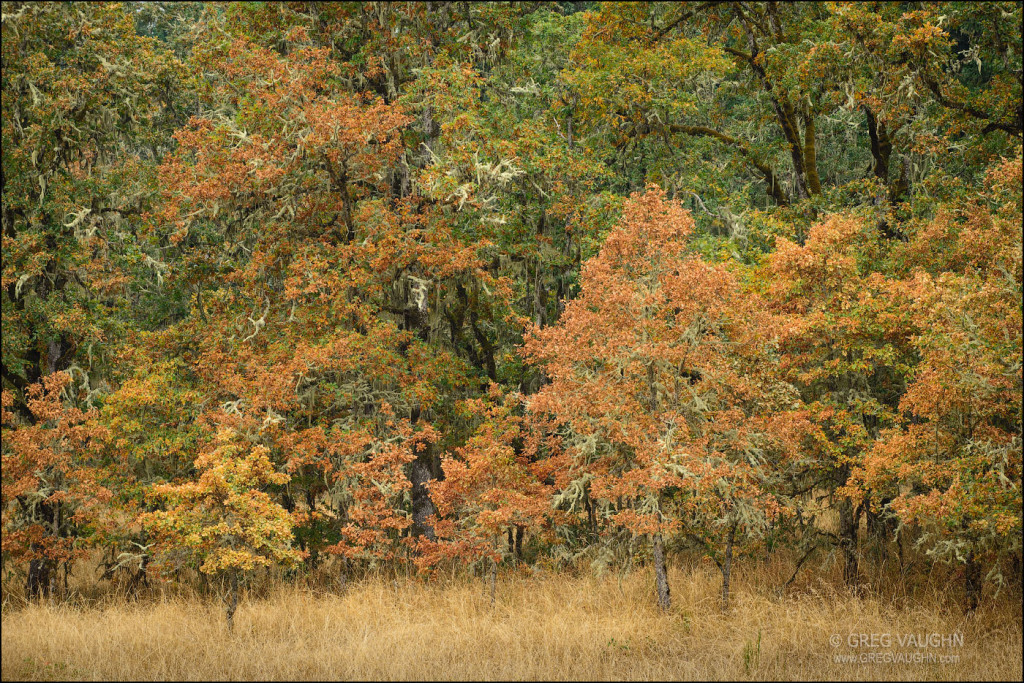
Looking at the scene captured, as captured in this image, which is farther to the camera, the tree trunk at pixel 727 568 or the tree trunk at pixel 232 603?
the tree trunk at pixel 727 568

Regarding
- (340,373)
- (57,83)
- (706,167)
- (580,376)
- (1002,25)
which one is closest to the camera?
(580,376)

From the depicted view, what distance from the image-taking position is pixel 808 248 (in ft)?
41.2

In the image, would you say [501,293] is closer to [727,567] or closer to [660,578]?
[660,578]

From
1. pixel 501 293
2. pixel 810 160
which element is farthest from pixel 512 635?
pixel 810 160

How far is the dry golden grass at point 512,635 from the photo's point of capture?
9.88 metres

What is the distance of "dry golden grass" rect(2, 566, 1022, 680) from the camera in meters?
9.88

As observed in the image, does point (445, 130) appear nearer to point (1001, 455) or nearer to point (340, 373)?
point (340, 373)

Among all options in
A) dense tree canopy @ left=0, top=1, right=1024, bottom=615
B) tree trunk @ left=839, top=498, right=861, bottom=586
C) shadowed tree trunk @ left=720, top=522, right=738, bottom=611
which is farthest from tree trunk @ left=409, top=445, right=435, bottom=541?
tree trunk @ left=839, top=498, right=861, bottom=586

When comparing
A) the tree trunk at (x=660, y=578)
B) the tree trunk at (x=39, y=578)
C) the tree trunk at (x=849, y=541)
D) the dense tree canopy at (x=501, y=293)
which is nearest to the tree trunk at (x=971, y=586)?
the dense tree canopy at (x=501, y=293)

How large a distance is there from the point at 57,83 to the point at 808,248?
1324 centimetres

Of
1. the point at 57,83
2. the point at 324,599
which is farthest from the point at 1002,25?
the point at 57,83

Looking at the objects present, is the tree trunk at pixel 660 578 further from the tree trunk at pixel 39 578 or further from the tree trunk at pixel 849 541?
the tree trunk at pixel 39 578

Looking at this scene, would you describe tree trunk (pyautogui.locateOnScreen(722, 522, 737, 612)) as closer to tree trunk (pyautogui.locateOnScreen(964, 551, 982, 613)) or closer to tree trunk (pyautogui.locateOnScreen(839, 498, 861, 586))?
tree trunk (pyautogui.locateOnScreen(839, 498, 861, 586))

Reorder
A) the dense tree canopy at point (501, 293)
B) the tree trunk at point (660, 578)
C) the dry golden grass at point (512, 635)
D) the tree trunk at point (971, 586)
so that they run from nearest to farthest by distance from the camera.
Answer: the dry golden grass at point (512, 635) < the dense tree canopy at point (501, 293) < the tree trunk at point (971, 586) < the tree trunk at point (660, 578)
